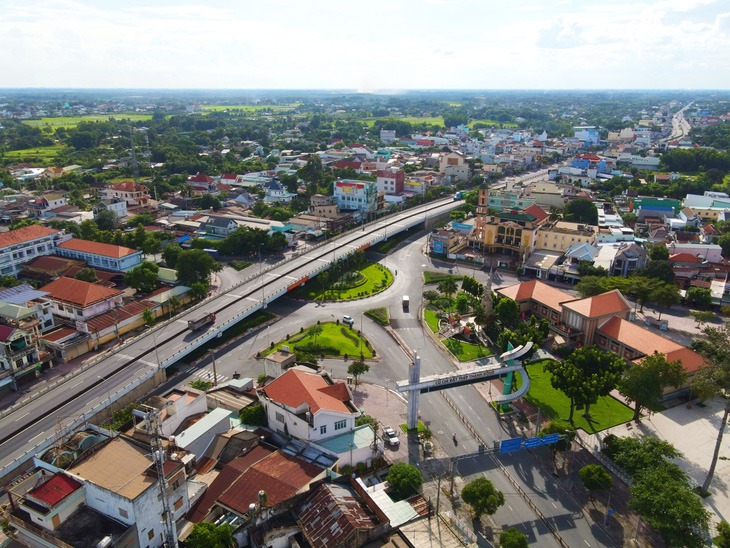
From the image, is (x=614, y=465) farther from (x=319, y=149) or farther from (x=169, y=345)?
(x=319, y=149)

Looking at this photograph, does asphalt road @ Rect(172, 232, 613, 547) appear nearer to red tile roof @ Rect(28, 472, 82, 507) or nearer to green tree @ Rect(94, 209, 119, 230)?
red tile roof @ Rect(28, 472, 82, 507)

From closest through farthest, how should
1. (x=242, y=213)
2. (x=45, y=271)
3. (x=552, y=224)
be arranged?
(x=45, y=271), (x=552, y=224), (x=242, y=213)

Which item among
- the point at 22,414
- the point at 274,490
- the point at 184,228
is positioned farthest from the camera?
the point at 184,228

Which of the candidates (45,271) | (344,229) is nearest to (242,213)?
(344,229)

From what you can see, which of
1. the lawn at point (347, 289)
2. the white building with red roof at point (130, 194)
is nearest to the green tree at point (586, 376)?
the lawn at point (347, 289)

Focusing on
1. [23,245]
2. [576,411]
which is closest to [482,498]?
[576,411]

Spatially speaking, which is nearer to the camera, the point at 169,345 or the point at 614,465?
the point at 614,465

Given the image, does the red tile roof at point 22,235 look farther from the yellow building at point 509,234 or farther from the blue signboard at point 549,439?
the blue signboard at point 549,439
